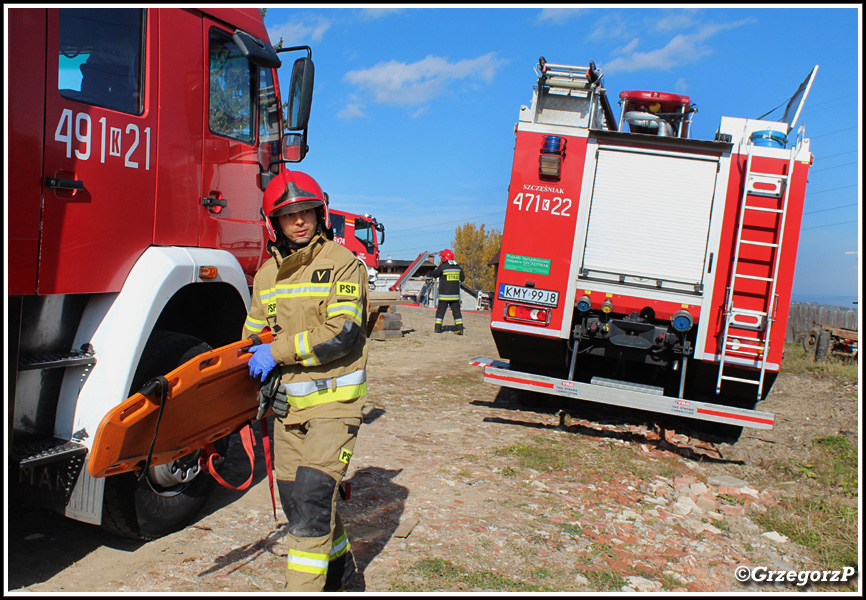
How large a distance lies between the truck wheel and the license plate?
141 inches

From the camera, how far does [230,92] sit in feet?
12.5

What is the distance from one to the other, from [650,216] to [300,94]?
12.3ft

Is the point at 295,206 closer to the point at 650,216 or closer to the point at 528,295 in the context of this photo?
the point at 528,295

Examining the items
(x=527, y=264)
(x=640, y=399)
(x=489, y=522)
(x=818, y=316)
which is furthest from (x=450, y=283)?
(x=818, y=316)

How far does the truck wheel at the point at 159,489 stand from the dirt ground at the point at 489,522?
0.14 metres

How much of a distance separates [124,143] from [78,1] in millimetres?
617

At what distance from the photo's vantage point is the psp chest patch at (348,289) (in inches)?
110

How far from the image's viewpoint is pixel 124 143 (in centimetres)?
297

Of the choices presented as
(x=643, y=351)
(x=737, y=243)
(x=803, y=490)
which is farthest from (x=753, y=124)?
(x=803, y=490)

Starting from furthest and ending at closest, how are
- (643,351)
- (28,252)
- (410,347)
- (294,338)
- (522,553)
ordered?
1. (410,347)
2. (643,351)
3. (522,553)
4. (294,338)
5. (28,252)

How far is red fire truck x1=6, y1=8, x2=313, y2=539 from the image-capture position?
2.59 meters

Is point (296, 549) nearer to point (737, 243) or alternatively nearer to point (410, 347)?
point (737, 243)

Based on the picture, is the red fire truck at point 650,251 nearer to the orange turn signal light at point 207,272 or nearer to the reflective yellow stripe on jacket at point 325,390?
the orange turn signal light at point 207,272

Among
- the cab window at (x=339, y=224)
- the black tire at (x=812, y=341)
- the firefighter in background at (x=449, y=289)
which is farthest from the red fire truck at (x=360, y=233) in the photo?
the black tire at (x=812, y=341)
